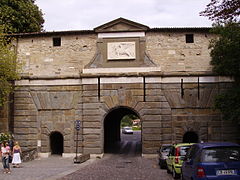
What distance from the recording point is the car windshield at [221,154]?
9086 millimetres

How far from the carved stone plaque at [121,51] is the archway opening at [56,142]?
679cm

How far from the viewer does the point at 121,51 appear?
77.3 ft

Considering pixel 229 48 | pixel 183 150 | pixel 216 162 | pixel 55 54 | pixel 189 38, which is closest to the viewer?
pixel 216 162

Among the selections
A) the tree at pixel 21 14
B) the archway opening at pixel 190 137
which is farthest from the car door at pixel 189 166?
the tree at pixel 21 14

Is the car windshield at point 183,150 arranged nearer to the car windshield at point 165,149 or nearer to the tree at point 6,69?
the car windshield at point 165,149

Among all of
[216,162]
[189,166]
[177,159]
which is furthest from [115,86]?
[216,162]

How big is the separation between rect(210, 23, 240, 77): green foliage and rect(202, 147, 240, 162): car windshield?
896 cm

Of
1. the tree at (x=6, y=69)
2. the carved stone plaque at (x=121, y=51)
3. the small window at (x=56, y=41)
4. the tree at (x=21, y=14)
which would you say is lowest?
the tree at (x=6, y=69)

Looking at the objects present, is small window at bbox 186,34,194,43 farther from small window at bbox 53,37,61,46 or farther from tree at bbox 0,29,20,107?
tree at bbox 0,29,20,107

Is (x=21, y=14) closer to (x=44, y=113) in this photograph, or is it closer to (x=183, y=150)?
(x=44, y=113)

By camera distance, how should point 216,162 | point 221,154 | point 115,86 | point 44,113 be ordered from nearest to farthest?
Answer: point 216,162 → point 221,154 → point 115,86 → point 44,113

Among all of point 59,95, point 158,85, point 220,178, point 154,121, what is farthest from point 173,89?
point 220,178

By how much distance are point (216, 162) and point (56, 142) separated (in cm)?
1817

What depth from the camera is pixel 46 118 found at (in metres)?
24.1
